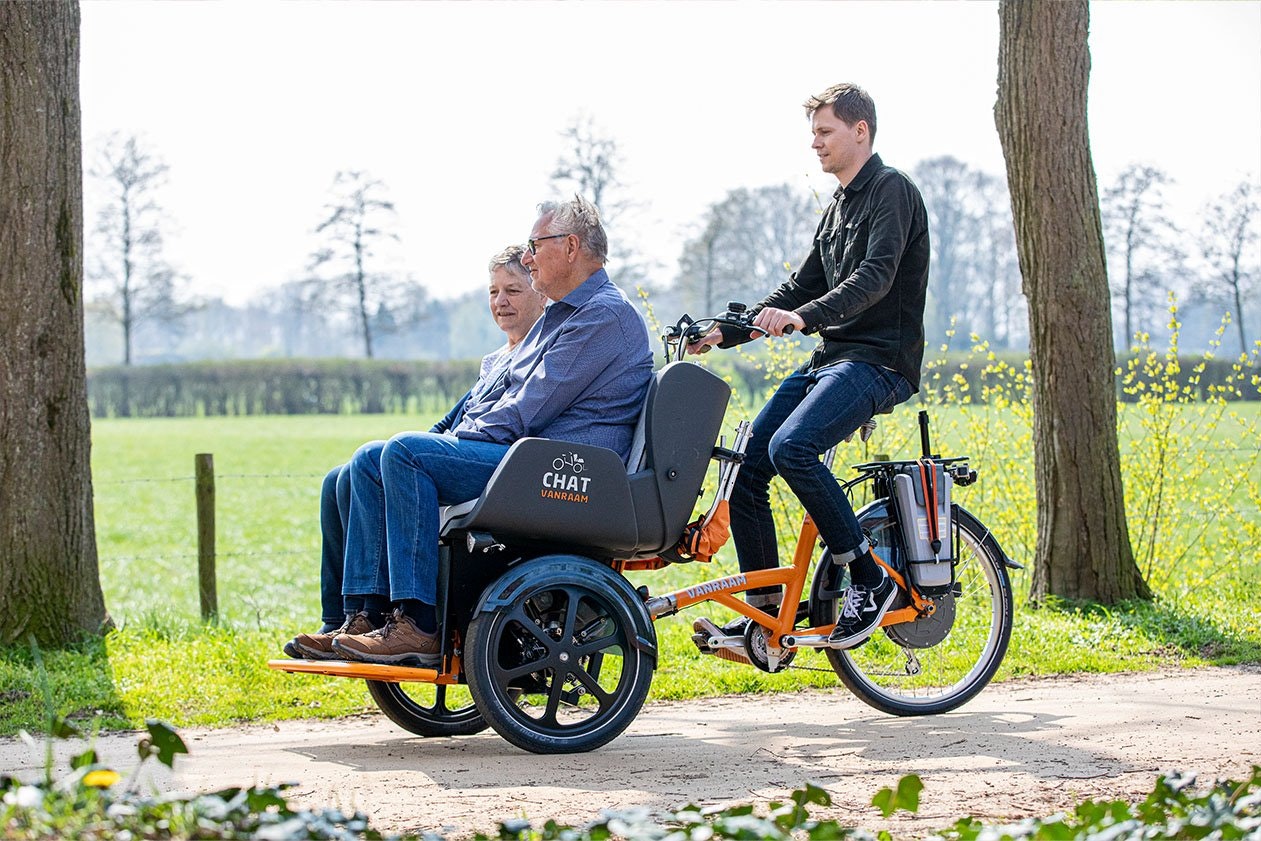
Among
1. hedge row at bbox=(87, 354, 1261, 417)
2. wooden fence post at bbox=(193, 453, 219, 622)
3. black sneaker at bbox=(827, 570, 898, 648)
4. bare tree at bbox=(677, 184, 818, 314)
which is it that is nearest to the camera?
black sneaker at bbox=(827, 570, 898, 648)

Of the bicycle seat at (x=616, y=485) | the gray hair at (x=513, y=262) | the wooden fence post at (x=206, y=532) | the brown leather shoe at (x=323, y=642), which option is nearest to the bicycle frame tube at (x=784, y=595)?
the bicycle seat at (x=616, y=485)

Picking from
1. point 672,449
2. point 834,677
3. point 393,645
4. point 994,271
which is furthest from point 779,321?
point 994,271

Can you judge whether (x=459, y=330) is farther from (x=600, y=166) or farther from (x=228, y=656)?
(x=228, y=656)

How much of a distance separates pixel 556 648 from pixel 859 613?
1329 millimetres

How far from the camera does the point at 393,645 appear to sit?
4.43m

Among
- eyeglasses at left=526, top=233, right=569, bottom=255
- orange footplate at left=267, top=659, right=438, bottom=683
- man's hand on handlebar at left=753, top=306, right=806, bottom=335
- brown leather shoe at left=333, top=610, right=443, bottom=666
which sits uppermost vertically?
eyeglasses at left=526, top=233, right=569, bottom=255

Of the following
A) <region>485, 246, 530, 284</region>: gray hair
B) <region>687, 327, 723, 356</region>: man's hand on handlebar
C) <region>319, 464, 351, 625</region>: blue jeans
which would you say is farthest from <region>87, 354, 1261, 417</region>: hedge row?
<region>319, 464, 351, 625</region>: blue jeans

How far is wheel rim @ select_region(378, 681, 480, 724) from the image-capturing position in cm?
518

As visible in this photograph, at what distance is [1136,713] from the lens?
17.7 ft

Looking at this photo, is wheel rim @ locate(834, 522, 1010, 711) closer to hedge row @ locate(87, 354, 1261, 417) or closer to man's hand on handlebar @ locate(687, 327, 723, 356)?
man's hand on handlebar @ locate(687, 327, 723, 356)

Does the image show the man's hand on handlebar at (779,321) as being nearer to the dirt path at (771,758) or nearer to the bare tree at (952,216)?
the dirt path at (771,758)

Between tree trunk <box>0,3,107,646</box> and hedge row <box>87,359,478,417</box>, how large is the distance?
47.8 metres

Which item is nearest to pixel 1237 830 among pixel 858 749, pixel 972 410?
pixel 858 749

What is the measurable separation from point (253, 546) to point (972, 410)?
41.0 ft
